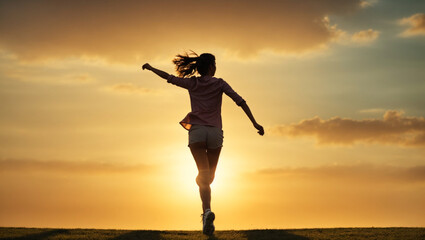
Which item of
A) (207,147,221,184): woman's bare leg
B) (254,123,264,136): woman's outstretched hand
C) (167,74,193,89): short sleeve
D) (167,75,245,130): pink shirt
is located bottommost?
(207,147,221,184): woman's bare leg

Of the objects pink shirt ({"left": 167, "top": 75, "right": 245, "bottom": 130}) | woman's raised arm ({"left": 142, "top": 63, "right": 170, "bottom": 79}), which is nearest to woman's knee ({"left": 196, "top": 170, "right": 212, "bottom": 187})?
pink shirt ({"left": 167, "top": 75, "right": 245, "bottom": 130})

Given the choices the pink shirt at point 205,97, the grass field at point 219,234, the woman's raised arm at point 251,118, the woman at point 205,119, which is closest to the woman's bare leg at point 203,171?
the woman at point 205,119

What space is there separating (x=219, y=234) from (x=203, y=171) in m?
1.60

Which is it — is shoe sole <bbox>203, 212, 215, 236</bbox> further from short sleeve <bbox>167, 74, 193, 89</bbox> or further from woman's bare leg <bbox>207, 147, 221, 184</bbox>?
short sleeve <bbox>167, 74, 193, 89</bbox>

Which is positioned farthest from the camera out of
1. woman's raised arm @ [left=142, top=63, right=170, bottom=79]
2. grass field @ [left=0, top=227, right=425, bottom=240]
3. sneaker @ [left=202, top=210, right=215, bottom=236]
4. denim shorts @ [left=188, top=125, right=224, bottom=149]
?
grass field @ [left=0, top=227, right=425, bottom=240]

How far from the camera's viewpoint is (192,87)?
9.41m

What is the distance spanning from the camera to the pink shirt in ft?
30.7

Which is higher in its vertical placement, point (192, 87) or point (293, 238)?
point (192, 87)

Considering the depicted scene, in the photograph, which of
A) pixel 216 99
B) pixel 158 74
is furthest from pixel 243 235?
pixel 158 74

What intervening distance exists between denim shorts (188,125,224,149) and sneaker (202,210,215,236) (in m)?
1.20

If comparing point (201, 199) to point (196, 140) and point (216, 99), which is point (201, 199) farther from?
point (216, 99)

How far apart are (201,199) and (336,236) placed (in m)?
2.93

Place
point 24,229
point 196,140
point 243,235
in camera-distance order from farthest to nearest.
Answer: point 24,229 < point 243,235 < point 196,140

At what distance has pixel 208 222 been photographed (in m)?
9.19
